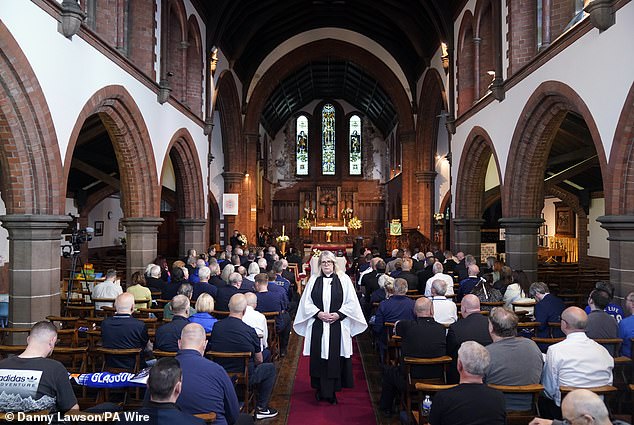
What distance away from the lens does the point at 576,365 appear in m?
3.71

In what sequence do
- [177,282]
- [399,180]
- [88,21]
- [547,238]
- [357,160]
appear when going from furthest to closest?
[357,160] → [399,180] → [547,238] → [88,21] → [177,282]

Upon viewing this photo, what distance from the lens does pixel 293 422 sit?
5.00 metres

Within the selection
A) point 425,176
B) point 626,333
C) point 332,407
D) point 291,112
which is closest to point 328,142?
point 291,112

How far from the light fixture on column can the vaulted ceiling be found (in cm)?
788

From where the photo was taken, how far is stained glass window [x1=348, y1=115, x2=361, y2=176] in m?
31.9

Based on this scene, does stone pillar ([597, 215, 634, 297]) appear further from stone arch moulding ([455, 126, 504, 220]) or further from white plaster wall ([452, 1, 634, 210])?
stone arch moulding ([455, 126, 504, 220])

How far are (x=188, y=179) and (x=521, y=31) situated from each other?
9.15 m

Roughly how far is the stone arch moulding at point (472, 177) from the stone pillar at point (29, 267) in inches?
401

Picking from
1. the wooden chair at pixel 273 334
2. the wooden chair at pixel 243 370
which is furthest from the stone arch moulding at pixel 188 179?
the wooden chair at pixel 243 370

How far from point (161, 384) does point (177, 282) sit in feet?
17.1

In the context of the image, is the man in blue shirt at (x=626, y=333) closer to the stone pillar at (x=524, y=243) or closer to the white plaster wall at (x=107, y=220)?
the stone pillar at (x=524, y=243)

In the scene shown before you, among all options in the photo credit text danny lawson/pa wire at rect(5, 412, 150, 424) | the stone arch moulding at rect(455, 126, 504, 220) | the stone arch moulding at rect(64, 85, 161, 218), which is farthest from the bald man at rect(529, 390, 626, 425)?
the stone arch moulding at rect(455, 126, 504, 220)

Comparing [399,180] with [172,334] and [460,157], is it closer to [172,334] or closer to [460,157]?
[460,157]

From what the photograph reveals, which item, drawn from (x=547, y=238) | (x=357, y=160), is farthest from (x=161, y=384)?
(x=357, y=160)
